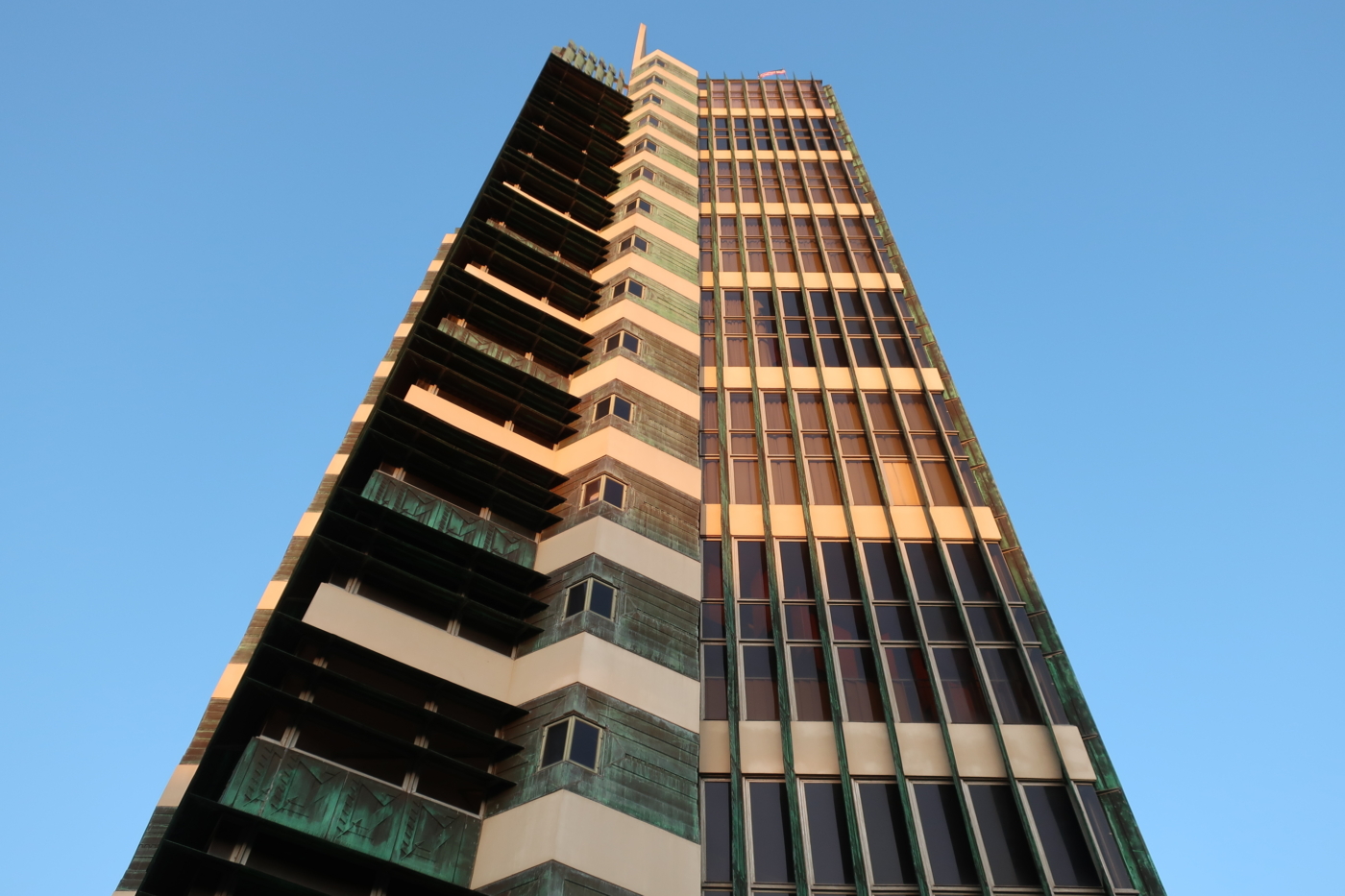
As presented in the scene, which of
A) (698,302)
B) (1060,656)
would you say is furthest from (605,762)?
(698,302)

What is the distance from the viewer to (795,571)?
27.6m

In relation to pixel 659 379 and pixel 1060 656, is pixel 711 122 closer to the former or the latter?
pixel 659 379

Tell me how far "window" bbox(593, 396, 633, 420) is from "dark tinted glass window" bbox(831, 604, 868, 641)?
817cm

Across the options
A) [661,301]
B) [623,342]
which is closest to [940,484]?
[623,342]

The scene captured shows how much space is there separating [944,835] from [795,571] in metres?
8.24

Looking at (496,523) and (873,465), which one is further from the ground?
(873,465)

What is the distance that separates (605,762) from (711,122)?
42941 mm

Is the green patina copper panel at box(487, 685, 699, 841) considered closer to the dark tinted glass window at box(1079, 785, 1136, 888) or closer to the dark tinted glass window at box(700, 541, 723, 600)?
the dark tinted glass window at box(700, 541, 723, 600)

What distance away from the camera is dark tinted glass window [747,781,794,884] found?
68.0ft

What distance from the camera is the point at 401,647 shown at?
2095 cm

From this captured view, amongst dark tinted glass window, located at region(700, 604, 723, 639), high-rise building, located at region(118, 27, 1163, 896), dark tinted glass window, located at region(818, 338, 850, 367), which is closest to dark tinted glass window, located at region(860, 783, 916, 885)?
high-rise building, located at region(118, 27, 1163, 896)

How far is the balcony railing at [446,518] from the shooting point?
23750 millimetres

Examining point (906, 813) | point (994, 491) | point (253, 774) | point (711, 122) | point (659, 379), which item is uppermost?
point (711, 122)

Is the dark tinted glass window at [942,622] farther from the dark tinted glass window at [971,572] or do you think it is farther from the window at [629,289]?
the window at [629,289]
